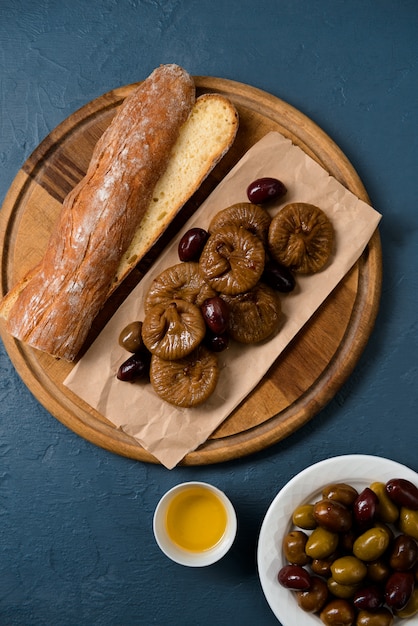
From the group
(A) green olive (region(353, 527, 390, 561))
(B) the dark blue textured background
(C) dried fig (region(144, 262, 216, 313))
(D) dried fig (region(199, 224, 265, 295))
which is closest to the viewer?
(A) green olive (region(353, 527, 390, 561))


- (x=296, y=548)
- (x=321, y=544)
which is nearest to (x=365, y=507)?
(x=321, y=544)

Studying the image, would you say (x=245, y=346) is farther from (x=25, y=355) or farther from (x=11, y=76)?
(x=11, y=76)

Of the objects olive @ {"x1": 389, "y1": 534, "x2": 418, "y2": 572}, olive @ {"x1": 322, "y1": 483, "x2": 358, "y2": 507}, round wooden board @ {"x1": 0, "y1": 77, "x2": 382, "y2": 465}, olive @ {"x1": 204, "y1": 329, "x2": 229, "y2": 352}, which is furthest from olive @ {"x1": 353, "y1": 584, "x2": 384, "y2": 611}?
olive @ {"x1": 204, "y1": 329, "x2": 229, "y2": 352}

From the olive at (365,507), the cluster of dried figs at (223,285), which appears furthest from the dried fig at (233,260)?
the olive at (365,507)

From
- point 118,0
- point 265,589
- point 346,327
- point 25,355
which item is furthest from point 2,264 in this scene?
point 265,589

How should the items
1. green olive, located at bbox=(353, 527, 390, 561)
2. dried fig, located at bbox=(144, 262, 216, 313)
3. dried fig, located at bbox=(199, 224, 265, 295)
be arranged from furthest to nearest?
dried fig, located at bbox=(144, 262, 216, 313) → dried fig, located at bbox=(199, 224, 265, 295) → green olive, located at bbox=(353, 527, 390, 561)

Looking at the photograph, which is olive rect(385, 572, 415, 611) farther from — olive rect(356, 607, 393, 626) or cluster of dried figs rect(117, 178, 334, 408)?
cluster of dried figs rect(117, 178, 334, 408)
